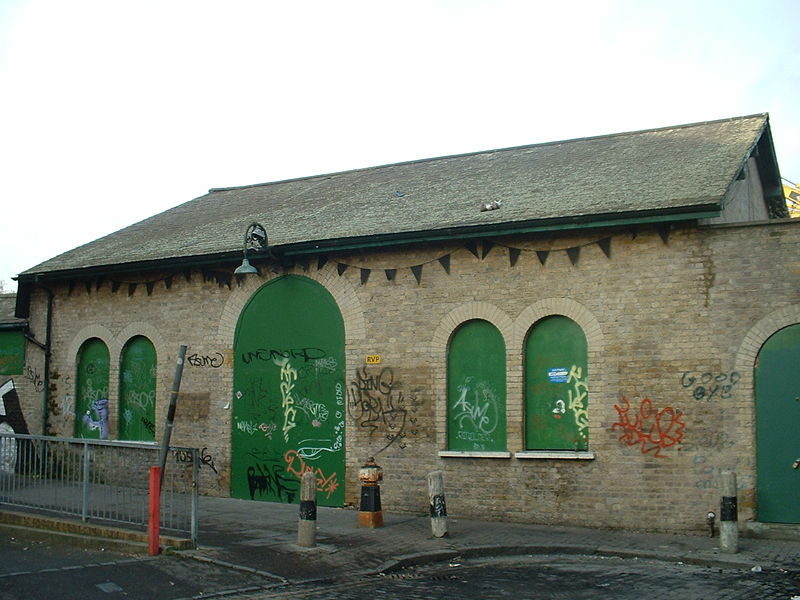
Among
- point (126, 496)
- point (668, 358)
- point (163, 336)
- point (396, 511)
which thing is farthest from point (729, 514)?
point (163, 336)

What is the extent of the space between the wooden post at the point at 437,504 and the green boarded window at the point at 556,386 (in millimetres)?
2361

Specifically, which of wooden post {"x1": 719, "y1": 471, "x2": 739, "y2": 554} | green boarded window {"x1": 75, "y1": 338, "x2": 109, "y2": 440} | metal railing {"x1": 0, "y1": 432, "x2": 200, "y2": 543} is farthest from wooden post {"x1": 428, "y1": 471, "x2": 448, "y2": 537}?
green boarded window {"x1": 75, "y1": 338, "x2": 109, "y2": 440}

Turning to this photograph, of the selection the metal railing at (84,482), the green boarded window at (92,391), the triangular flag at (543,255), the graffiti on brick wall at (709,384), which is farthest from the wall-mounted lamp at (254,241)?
the graffiti on brick wall at (709,384)

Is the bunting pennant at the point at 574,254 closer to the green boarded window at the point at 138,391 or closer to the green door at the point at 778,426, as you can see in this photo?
the green door at the point at 778,426

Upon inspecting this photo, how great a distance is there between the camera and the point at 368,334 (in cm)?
1587

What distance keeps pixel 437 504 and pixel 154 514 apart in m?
3.78

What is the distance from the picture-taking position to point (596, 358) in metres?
13.9

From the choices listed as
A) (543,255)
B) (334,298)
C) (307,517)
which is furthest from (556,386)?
(307,517)

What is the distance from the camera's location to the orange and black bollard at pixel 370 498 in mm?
13383

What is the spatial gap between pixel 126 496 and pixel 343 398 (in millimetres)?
4728

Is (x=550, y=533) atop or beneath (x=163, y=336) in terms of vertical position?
beneath

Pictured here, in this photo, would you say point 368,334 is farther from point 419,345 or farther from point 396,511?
point 396,511

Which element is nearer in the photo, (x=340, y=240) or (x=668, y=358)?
(x=668, y=358)

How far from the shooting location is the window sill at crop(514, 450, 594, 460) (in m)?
13.8
